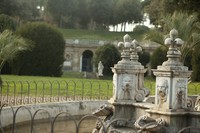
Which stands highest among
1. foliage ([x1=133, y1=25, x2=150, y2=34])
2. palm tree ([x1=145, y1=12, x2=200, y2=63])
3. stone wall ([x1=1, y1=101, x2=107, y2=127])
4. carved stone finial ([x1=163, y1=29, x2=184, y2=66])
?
foliage ([x1=133, y1=25, x2=150, y2=34])

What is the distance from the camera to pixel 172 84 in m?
10.3

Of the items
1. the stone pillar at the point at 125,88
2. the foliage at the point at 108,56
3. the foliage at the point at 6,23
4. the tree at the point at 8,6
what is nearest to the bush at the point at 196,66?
the foliage at the point at 108,56

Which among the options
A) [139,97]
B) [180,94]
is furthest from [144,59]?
[180,94]

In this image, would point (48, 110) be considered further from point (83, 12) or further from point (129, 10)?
point (83, 12)

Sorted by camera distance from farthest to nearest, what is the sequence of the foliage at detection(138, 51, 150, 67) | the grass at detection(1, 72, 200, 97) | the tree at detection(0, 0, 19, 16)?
the tree at detection(0, 0, 19, 16) < the foliage at detection(138, 51, 150, 67) < the grass at detection(1, 72, 200, 97)

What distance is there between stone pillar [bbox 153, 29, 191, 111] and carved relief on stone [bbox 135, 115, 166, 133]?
35 centimetres

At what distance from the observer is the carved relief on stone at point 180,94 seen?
10305 millimetres

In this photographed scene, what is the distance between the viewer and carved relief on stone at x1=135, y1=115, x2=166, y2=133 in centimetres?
993

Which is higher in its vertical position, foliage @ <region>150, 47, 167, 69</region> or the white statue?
foliage @ <region>150, 47, 167, 69</region>

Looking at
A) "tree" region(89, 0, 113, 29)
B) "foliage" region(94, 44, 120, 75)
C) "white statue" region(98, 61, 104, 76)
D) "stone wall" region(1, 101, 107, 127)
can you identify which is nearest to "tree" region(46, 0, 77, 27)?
"tree" region(89, 0, 113, 29)

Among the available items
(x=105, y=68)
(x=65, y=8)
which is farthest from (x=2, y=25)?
(x=65, y=8)

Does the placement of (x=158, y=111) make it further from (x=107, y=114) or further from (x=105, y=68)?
(x=105, y=68)

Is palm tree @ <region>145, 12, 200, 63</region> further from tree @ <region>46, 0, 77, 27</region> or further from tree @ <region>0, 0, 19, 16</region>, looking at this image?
tree @ <region>46, 0, 77, 27</region>

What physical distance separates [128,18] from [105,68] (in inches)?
1429
